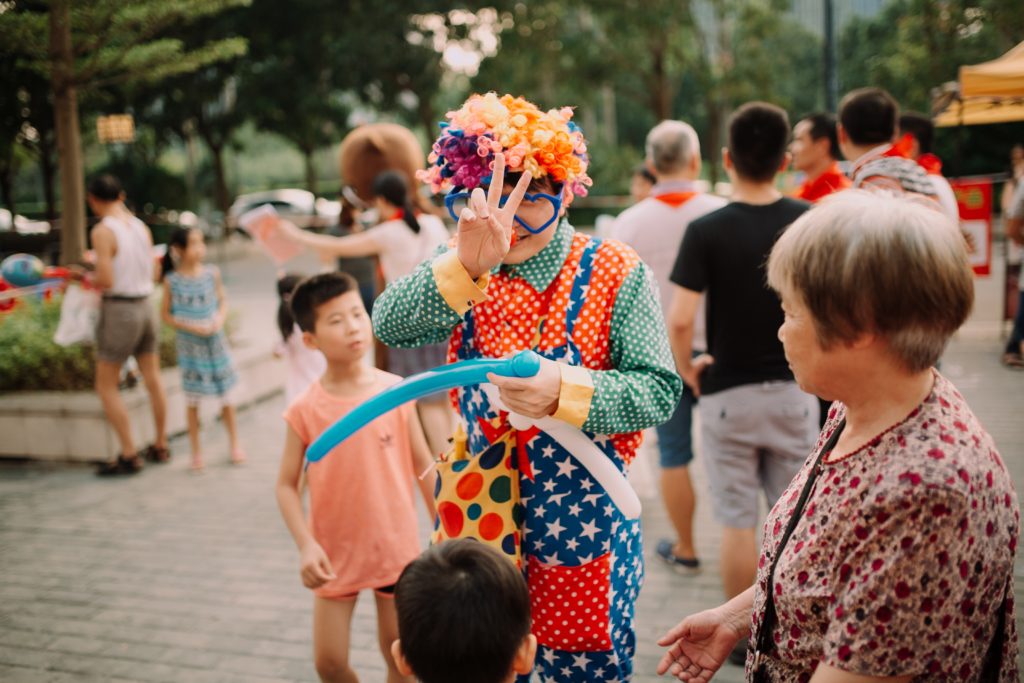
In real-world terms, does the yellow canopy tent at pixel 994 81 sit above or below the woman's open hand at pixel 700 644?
above

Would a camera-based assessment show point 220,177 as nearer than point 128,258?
No

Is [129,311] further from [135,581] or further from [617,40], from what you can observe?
[617,40]

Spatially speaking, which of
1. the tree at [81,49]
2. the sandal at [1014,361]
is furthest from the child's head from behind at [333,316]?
the sandal at [1014,361]

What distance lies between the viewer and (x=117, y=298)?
5.82m

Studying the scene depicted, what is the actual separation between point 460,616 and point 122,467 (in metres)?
5.09

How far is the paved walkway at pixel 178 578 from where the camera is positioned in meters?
3.49

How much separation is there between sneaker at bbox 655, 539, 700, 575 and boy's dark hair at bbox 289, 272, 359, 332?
2190 mm

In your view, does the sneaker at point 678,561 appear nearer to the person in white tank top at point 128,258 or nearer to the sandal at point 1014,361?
the person in white tank top at point 128,258

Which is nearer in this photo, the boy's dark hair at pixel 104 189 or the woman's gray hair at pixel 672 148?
the woman's gray hair at pixel 672 148

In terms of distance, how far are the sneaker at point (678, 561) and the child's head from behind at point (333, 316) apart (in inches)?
81.7

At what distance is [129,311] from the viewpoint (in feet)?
19.1

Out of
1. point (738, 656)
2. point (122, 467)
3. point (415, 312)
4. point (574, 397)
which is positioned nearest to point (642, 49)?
point (122, 467)

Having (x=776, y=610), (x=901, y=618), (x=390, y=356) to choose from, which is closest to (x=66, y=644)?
(x=390, y=356)

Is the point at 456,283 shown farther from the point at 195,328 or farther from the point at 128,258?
the point at 128,258
